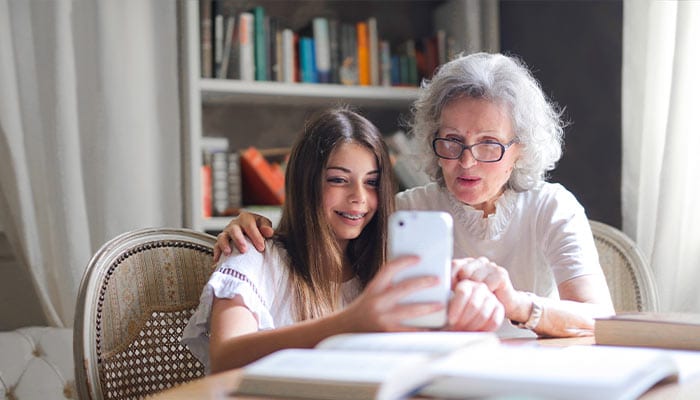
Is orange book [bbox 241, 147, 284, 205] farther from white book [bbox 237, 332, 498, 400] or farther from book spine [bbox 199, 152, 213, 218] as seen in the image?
white book [bbox 237, 332, 498, 400]

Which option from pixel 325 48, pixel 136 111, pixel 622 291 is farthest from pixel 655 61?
pixel 136 111

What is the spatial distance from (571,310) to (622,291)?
0.61 metres

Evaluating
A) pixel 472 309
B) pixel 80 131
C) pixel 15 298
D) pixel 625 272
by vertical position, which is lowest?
pixel 15 298

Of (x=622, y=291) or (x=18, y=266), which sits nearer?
(x=622, y=291)

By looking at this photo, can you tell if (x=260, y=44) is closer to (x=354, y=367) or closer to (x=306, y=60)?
(x=306, y=60)

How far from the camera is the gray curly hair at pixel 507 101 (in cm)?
159

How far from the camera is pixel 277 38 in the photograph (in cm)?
296

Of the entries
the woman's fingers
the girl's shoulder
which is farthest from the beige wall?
the woman's fingers

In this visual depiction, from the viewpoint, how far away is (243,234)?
4.67 feet

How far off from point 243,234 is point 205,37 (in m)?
1.56

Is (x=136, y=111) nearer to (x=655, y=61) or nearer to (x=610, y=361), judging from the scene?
(x=655, y=61)

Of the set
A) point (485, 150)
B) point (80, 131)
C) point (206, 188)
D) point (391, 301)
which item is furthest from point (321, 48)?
point (391, 301)

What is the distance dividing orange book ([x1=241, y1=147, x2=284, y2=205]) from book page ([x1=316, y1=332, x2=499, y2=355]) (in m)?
2.01

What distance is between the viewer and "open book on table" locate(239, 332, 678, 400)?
2.37 feet
